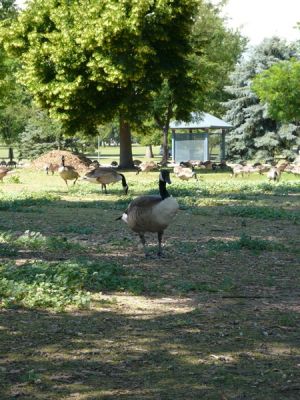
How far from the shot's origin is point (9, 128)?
2574 inches

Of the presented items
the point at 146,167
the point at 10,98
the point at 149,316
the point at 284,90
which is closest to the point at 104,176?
the point at 146,167

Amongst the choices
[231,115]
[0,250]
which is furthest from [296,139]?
[0,250]

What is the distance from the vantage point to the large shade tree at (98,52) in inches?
1341

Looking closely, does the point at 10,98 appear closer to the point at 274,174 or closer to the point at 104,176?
the point at 274,174

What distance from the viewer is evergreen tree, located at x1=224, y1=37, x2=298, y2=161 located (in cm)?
5359

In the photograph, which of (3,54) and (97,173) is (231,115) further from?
(97,173)

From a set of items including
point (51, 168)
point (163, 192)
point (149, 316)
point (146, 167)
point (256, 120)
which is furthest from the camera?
point (256, 120)

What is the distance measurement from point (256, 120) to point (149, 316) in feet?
161

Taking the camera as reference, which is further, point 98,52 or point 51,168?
point 51,168

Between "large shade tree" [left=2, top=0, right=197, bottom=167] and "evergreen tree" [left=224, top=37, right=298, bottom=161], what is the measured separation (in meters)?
16.6

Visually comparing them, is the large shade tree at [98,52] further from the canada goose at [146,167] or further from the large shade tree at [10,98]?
the large shade tree at [10,98]

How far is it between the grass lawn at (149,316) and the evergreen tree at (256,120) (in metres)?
40.9

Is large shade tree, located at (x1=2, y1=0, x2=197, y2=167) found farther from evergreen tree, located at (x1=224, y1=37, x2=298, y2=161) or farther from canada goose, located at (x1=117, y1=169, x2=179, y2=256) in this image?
canada goose, located at (x1=117, y1=169, x2=179, y2=256)

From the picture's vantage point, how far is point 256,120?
54.6 meters
